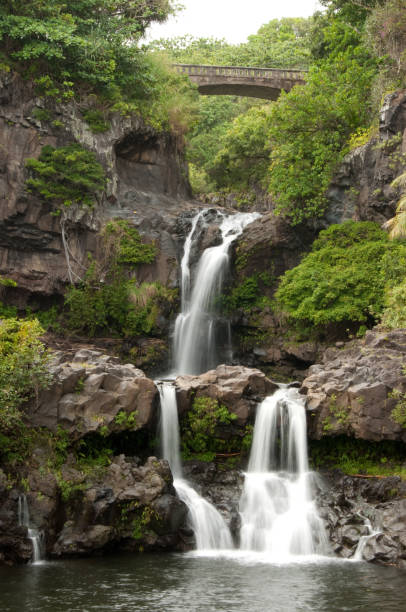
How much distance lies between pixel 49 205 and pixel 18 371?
13.8 m

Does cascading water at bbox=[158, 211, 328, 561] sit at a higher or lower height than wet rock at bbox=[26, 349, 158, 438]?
lower

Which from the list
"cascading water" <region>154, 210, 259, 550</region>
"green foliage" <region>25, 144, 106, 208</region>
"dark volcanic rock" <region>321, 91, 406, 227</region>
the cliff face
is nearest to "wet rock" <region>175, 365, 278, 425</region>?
"cascading water" <region>154, 210, 259, 550</region>

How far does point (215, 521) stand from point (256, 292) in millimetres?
12719

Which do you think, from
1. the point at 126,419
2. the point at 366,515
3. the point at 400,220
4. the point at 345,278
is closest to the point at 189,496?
the point at 126,419

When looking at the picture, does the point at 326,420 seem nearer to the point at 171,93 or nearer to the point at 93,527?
the point at 93,527

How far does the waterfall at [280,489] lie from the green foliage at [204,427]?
1028 millimetres

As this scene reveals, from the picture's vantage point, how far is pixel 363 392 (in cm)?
1670

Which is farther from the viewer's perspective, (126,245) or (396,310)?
(126,245)

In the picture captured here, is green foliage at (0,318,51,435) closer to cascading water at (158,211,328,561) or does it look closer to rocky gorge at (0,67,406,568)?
rocky gorge at (0,67,406,568)

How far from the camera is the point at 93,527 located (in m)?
14.6

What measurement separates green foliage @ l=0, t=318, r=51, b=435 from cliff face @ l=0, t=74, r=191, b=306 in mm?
10968

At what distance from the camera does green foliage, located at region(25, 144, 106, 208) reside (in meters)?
27.3

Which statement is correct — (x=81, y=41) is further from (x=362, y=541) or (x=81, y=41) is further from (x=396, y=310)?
(x=362, y=541)

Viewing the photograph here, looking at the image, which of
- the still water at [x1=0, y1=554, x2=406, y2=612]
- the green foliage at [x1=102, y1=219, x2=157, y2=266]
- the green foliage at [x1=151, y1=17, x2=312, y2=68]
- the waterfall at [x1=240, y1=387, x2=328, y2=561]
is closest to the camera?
the still water at [x1=0, y1=554, x2=406, y2=612]
